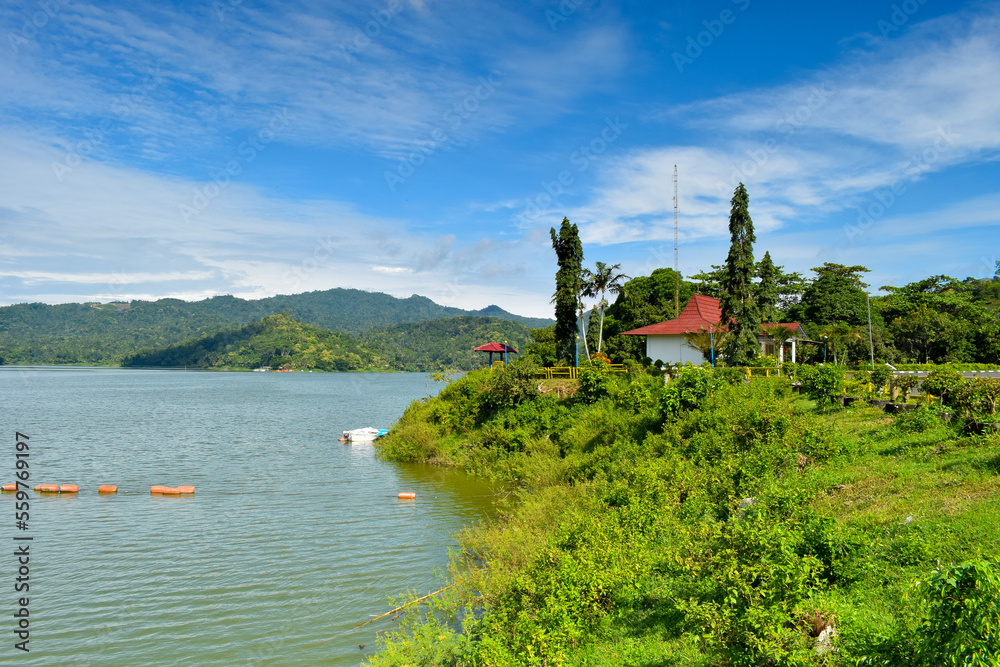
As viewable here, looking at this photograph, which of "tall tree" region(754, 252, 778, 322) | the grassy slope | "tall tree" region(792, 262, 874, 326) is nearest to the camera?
the grassy slope

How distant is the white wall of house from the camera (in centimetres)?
3862

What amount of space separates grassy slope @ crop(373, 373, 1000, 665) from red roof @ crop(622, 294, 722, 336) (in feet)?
59.6

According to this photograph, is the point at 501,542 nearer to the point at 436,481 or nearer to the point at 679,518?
the point at 679,518

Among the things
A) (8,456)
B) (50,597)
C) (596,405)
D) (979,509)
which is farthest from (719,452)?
(8,456)

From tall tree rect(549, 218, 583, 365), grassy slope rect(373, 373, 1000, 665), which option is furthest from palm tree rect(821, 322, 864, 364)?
grassy slope rect(373, 373, 1000, 665)

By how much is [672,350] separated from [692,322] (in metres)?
2.50

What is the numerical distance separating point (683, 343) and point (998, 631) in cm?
3532

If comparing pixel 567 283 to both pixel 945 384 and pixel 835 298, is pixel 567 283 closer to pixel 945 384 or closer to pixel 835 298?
pixel 945 384

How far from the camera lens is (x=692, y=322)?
39.8 m

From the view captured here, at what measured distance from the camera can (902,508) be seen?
11.0 metres

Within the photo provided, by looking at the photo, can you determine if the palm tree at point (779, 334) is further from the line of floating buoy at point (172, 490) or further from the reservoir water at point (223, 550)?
the line of floating buoy at point (172, 490)

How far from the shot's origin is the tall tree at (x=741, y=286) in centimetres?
3494

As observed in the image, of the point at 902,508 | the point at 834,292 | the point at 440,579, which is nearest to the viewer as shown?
the point at 902,508

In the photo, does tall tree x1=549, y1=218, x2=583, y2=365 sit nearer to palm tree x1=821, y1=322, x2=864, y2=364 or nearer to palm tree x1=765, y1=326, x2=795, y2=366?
palm tree x1=765, y1=326, x2=795, y2=366
